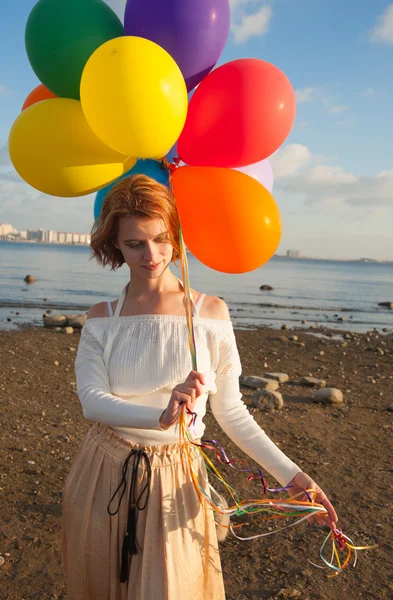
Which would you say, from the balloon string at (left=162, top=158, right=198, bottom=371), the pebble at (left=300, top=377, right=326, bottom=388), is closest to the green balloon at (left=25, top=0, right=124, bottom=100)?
the balloon string at (left=162, top=158, right=198, bottom=371)

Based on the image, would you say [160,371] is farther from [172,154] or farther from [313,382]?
[313,382]

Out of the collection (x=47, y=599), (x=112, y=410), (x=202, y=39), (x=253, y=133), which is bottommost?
(x=47, y=599)

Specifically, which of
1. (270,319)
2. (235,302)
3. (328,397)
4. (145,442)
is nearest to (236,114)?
(145,442)

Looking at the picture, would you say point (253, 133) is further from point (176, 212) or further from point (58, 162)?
point (58, 162)

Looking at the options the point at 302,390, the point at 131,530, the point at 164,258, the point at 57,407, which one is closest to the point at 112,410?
the point at 131,530

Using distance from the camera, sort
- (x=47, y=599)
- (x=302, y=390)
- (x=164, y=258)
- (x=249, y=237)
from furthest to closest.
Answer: (x=302, y=390)
(x=47, y=599)
(x=249, y=237)
(x=164, y=258)

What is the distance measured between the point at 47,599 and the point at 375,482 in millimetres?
3468

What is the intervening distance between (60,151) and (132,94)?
0.48m

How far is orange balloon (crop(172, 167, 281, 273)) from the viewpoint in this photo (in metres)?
2.49

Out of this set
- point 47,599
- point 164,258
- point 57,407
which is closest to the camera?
point 164,258

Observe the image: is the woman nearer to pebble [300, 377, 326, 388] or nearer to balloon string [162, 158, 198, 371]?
balloon string [162, 158, 198, 371]

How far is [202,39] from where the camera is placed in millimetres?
2564

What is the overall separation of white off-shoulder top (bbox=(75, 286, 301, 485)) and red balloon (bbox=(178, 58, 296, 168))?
0.76 meters

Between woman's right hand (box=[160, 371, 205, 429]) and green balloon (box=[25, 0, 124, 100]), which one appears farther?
green balloon (box=[25, 0, 124, 100])
